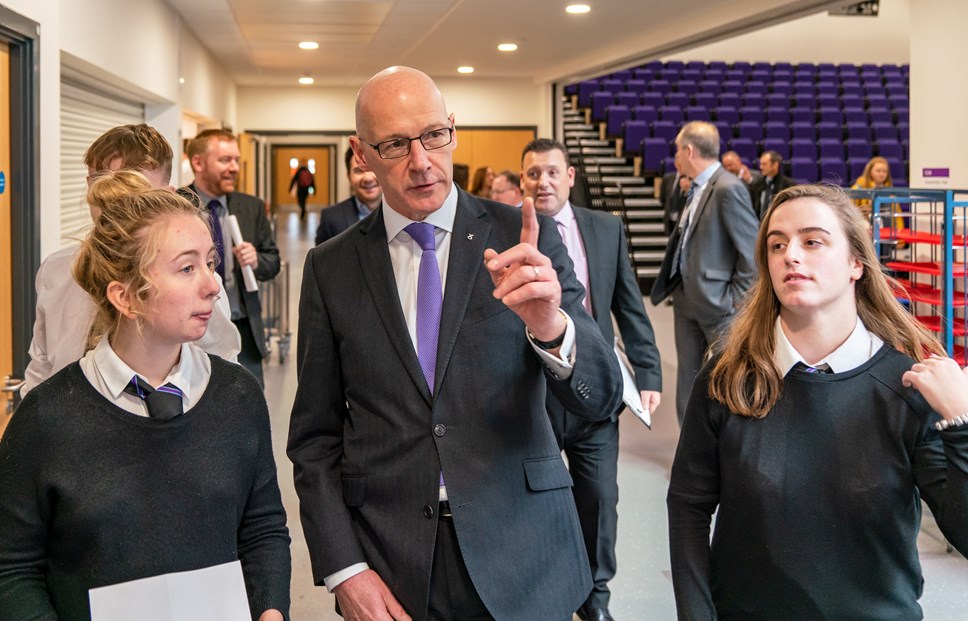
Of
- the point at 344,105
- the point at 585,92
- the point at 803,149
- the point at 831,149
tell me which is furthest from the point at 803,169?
the point at 344,105

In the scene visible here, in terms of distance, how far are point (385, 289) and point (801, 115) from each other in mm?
16248

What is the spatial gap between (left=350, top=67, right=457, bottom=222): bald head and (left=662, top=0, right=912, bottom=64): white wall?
20786 millimetres

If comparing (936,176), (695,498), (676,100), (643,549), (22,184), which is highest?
(676,100)

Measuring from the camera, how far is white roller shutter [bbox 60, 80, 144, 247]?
6668 millimetres

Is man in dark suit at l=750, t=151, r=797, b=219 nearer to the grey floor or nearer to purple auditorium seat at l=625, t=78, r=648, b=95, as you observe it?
purple auditorium seat at l=625, t=78, r=648, b=95

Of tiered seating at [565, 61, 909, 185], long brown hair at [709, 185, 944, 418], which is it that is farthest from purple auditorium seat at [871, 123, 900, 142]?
long brown hair at [709, 185, 944, 418]

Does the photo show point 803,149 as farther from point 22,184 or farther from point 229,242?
point 22,184

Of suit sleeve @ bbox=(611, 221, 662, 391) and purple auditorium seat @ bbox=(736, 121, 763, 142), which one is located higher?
purple auditorium seat @ bbox=(736, 121, 763, 142)

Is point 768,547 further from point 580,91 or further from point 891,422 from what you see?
point 580,91

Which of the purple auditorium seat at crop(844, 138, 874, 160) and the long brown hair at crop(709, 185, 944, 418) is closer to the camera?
the long brown hair at crop(709, 185, 944, 418)

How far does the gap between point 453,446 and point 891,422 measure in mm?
751

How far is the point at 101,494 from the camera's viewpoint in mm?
1500

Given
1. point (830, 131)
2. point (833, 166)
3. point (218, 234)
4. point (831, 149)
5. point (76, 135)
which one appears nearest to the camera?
point (218, 234)

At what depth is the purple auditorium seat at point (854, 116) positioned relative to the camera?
16859mm
